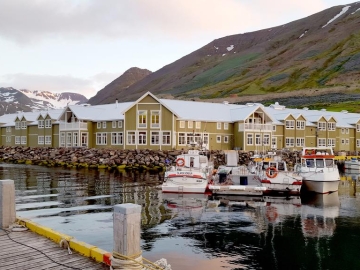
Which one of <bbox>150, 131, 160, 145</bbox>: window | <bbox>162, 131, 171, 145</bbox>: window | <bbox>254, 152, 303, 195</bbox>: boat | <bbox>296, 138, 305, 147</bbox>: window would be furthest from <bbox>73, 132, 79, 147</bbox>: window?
<bbox>254, 152, 303, 195</bbox>: boat

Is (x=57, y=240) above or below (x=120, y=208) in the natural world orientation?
below

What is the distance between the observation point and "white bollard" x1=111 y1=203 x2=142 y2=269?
9.58 meters

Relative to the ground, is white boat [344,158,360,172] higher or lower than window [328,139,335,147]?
lower

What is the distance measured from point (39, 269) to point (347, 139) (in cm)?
8943

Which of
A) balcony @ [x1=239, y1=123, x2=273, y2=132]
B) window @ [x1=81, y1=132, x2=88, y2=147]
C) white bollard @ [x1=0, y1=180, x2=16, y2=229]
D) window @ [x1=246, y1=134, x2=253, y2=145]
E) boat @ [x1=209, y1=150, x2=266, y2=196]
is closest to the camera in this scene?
white bollard @ [x1=0, y1=180, x2=16, y2=229]

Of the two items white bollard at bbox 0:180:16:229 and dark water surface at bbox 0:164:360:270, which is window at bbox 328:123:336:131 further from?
white bollard at bbox 0:180:16:229

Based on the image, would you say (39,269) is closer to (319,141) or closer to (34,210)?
(34,210)

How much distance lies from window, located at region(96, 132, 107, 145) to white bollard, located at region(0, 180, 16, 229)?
6040 cm

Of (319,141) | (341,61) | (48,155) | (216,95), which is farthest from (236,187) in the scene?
(341,61)

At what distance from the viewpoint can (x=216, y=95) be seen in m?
171

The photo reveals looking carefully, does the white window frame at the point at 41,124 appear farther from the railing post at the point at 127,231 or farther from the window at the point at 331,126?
the railing post at the point at 127,231

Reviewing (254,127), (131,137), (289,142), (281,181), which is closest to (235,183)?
(281,181)

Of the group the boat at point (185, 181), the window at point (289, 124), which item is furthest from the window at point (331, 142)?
the boat at point (185, 181)

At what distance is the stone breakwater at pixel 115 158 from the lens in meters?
60.3
